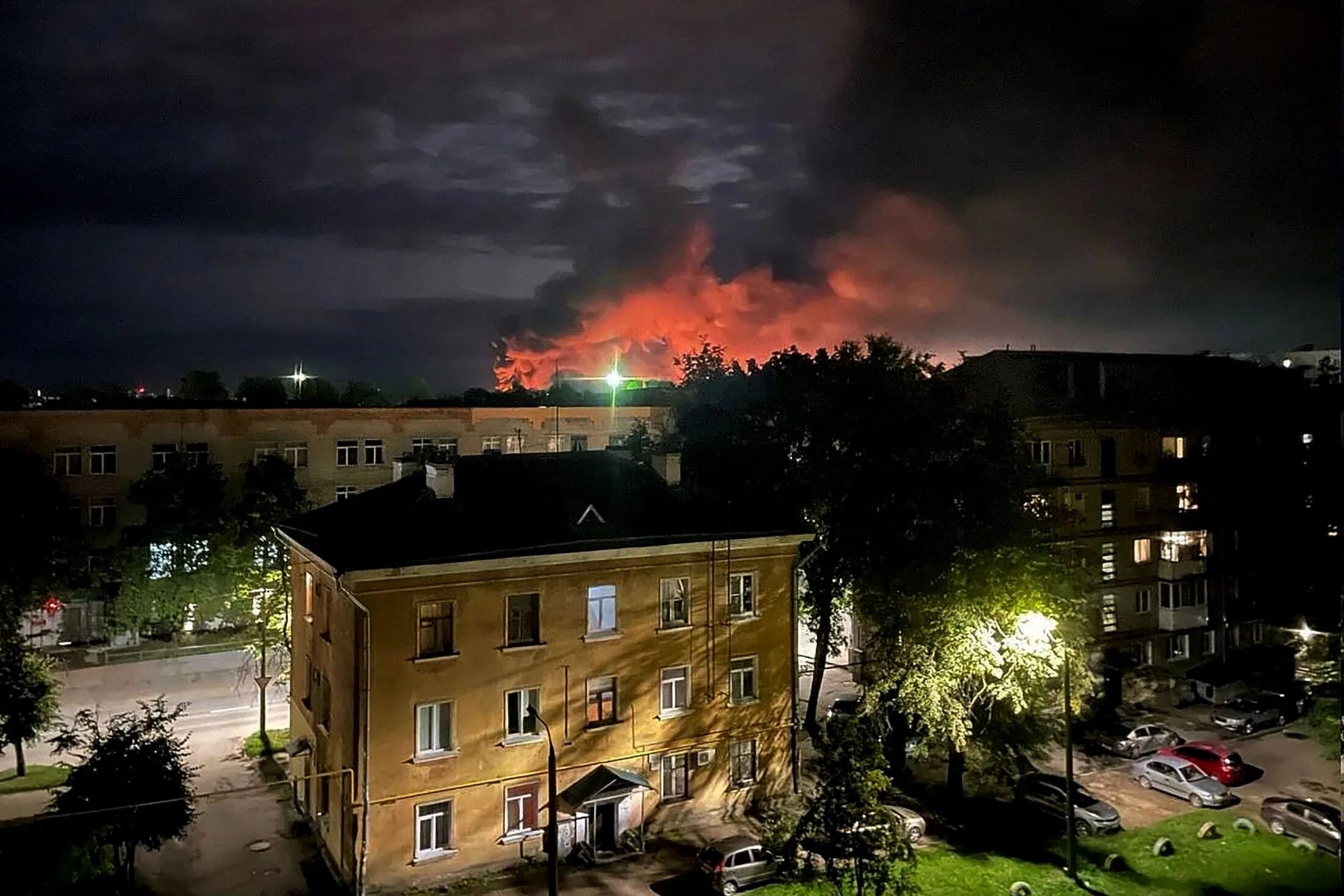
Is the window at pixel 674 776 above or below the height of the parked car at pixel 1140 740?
above

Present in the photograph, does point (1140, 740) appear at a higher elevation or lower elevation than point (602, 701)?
lower

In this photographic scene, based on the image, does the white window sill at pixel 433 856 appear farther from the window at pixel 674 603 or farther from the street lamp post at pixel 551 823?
the window at pixel 674 603

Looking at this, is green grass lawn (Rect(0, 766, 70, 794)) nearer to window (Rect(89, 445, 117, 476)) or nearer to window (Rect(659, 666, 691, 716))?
window (Rect(659, 666, 691, 716))

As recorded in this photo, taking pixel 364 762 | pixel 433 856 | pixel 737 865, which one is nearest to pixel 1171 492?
pixel 737 865

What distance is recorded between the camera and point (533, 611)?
13422 mm

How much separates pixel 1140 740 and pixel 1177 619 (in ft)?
20.2

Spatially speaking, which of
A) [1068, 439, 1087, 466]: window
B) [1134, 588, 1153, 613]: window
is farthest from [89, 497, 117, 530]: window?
[1134, 588, 1153, 613]: window

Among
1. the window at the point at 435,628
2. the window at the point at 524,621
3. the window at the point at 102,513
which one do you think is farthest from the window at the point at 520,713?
the window at the point at 102,513

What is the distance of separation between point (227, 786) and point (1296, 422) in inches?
1035

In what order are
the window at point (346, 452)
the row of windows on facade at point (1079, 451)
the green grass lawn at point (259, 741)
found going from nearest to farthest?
the green grass lawn at point (259, 741)
the row of windows on facade at point (1079, 451)
the window at point (346, 452)

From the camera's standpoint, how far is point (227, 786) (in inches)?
639

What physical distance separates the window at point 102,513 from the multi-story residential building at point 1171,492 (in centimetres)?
2261

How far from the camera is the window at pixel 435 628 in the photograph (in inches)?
499

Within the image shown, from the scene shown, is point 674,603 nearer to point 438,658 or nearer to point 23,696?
point 438,658
